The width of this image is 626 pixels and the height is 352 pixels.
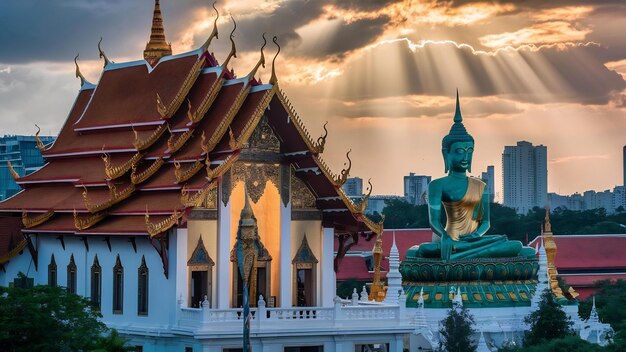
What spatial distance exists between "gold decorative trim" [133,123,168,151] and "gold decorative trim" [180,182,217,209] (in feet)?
9.83

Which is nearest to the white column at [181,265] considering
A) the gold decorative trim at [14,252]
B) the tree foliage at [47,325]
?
the tree foliage at [47,325]

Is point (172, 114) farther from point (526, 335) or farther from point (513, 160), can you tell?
point (513, 160)

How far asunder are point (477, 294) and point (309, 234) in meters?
16.3

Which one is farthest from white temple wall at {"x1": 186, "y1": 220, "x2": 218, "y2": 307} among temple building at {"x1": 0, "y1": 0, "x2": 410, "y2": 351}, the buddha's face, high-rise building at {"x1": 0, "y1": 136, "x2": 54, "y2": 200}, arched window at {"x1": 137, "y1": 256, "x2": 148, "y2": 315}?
high-rise building at {"x1": 0, "y1": 136, "x2": 54, "y2": 200}

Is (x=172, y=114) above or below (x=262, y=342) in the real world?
above

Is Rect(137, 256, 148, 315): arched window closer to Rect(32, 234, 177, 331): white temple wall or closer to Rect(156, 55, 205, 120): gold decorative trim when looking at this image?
Rect(32, 234, 177, 331): white temple wall

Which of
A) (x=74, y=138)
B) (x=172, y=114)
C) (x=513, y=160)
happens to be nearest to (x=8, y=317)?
(x=172, y=114)

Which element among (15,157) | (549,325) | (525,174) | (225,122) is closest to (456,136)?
(549,325)

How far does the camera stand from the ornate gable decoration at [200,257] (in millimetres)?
40875

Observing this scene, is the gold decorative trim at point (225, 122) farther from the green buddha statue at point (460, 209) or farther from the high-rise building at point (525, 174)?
the high-rise building at point (525, 174)

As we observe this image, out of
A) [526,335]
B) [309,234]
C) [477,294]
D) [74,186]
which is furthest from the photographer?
[477,294]

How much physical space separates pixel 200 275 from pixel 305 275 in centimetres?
316

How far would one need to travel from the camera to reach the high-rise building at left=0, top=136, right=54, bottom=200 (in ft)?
424

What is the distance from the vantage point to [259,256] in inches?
1649
